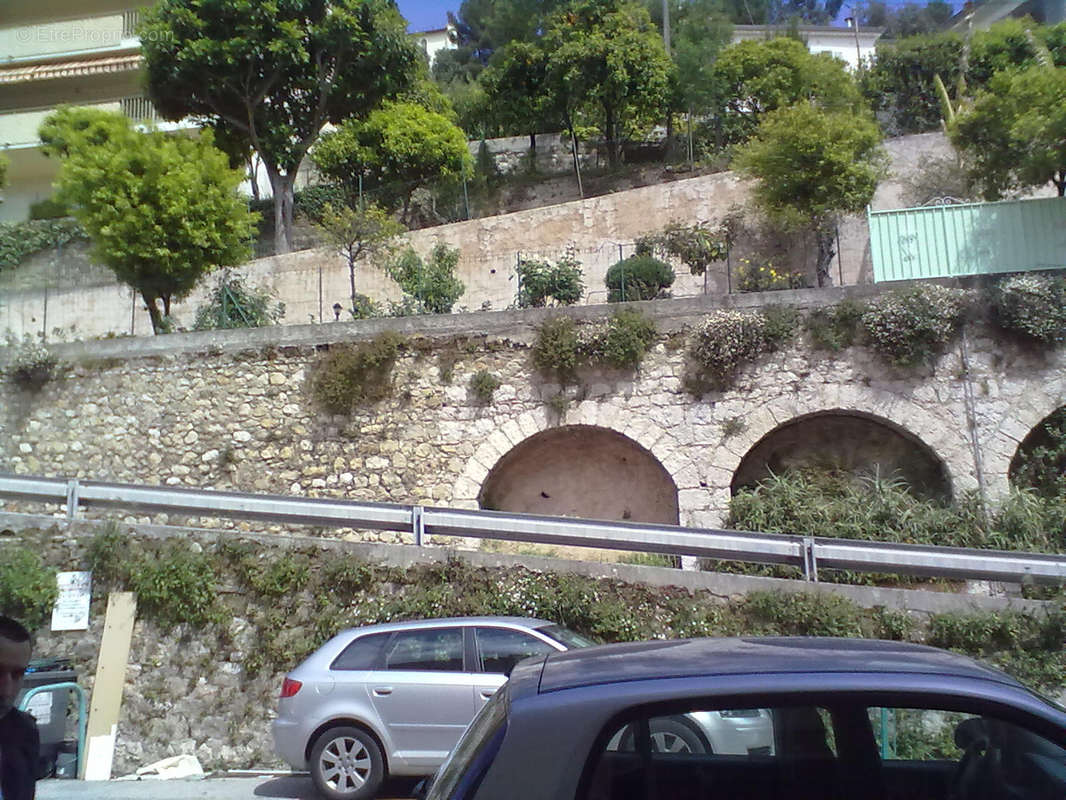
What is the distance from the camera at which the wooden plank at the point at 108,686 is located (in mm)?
8648

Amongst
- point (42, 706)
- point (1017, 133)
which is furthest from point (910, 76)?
point (42, 706)

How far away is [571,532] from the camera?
9.34 metres

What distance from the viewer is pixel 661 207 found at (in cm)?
2059

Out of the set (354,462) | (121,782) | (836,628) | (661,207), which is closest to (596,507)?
(354,462)

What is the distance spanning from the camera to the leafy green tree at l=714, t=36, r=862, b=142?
89.0ft

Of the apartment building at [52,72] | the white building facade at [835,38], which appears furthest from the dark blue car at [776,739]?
the white building facade at [835,38]

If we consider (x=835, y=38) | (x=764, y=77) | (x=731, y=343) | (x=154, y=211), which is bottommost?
(x=731, y=343)

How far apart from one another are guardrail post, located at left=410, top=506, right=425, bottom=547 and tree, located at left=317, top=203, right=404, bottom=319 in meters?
8.20

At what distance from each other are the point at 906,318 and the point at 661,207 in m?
9.10

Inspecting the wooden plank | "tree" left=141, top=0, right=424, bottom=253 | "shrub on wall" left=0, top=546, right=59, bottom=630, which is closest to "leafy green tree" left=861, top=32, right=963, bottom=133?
"tree" left=141, top=0, right=424, bottom=253

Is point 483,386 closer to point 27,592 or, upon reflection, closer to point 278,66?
point 27,592

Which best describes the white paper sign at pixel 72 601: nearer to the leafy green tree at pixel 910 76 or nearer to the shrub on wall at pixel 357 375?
the shrub on wall at pixel 357 375

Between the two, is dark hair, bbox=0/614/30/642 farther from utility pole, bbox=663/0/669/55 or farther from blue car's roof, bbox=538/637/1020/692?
utility pole, bbox=663/0/669/55

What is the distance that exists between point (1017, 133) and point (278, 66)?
15.7 m
